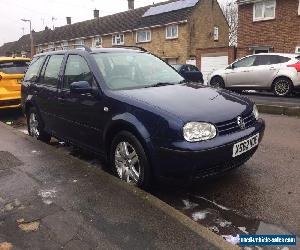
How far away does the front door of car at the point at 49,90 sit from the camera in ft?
18.7

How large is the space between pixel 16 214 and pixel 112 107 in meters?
1.61

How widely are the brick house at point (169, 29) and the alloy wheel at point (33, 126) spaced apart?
1013 inches

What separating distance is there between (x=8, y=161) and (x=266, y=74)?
1124 cm

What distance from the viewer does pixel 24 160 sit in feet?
17.2

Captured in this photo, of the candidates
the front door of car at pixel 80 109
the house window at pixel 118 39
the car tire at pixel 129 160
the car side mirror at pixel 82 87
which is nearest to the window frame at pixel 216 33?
the house window at pixel 118 39

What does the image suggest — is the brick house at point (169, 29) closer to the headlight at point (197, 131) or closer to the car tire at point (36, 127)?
the car tire at point (36, 127)

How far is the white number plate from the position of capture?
392 cm

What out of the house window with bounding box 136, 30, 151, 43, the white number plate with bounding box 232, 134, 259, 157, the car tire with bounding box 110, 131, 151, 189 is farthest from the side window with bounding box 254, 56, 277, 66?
the house window with bounding box 136, 30, 151, 43

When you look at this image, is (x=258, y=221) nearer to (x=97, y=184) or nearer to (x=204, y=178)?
(x=204, y=178)

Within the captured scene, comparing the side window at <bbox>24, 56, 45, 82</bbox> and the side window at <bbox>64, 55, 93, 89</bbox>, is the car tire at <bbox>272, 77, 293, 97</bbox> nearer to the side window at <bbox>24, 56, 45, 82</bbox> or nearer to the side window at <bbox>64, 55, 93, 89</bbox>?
the side window at <bbox>24, 56, 45, 82</bbox>

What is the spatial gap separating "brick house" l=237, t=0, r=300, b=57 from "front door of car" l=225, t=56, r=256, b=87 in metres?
8.75

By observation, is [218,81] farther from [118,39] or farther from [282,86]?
[118,39]

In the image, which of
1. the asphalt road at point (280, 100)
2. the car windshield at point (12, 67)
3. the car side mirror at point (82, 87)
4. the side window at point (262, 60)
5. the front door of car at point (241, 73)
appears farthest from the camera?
the front door of car at point (241, 73)

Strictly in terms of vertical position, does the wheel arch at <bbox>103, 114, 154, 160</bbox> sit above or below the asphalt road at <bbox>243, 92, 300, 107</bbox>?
above
